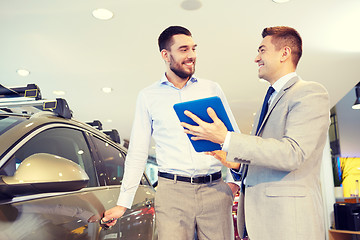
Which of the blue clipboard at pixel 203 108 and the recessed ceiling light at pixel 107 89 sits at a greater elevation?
the recessed ceiling light at pixel 107 89

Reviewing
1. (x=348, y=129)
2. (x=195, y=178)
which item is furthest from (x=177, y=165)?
(x=348, y=129)

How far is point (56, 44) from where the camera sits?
4973 millimetres

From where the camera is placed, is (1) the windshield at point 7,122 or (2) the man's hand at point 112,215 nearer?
(1) the windshield at point 7,122

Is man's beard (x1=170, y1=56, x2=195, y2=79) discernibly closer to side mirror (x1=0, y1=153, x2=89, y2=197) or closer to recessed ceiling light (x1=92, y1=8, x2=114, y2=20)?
side mirror (x1=0, y1=153, x2=89, y2=197)

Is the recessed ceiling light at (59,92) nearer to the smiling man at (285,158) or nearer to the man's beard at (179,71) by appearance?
the man's beard at (179,71)

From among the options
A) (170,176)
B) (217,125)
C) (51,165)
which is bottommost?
(170,176)

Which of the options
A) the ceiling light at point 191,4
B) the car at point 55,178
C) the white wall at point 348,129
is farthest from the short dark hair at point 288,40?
the white wall at point 348,129

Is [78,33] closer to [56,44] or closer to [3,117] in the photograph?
[56,44]

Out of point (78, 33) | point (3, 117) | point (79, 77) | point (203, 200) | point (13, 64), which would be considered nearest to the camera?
point (3, 117)

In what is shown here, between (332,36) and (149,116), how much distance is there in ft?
12.4

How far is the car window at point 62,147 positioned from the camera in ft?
4.82

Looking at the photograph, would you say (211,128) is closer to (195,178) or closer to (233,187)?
(195,178)

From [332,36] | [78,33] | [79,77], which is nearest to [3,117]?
[78,33]

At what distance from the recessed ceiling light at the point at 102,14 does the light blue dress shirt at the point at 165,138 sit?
2.36m
